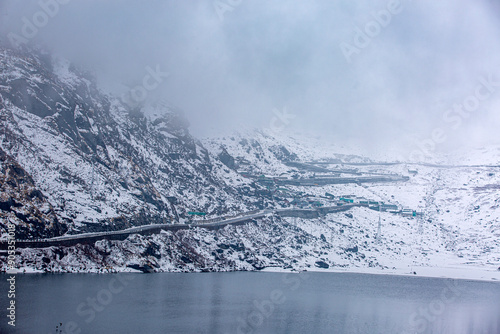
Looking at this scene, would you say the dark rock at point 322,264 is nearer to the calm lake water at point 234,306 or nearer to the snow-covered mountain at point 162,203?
the snow-covered mountain at point 162,203

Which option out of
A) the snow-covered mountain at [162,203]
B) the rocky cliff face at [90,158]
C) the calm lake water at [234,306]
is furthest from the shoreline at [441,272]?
the rocky cliff face at [90,158]

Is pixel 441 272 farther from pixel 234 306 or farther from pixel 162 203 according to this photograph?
pixel 234 306

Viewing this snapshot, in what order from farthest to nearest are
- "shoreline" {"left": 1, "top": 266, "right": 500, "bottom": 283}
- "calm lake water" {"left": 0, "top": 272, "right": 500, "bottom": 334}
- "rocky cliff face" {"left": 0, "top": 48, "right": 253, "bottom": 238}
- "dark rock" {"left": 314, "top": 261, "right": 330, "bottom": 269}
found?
"shoreline" {"left": 1, "top": 266, "right": 500, "bottom": 283} < "dark rock" {"left": 314, "top": 261, "right": 330, "bottom": 269} < "rocky cliff face" {"left": 0, "top": 48, "right": 253, "bottom": 238} < "calm lake water" {"left": 0, "top": 272, "right": 500, "bottom": 334}

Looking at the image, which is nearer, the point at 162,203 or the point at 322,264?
the point at 162,203

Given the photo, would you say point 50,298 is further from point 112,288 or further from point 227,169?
point 227,169

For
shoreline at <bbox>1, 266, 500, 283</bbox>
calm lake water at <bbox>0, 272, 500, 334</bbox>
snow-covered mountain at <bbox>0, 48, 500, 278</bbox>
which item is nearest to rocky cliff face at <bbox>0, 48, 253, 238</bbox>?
snow-covered mountain at <bbox>0, 48, 500, 278</bbox>

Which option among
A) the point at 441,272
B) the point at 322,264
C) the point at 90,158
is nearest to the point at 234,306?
the point at 322,264

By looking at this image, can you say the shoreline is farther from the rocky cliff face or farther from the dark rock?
the rocky cliff face
